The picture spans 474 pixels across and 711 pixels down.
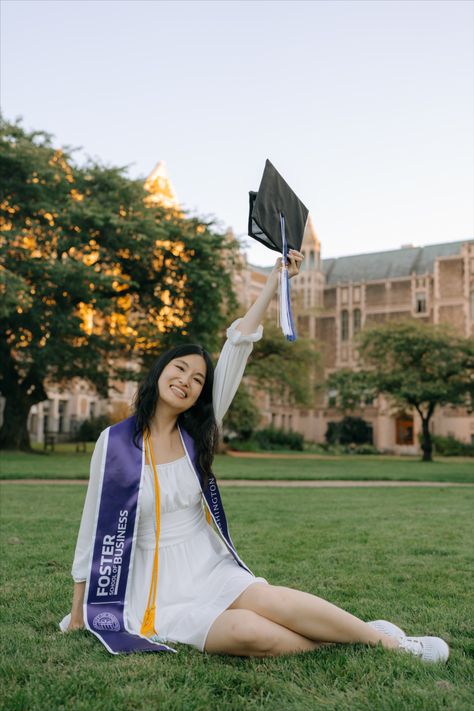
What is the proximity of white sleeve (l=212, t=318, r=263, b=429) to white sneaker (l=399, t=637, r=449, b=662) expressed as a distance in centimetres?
148

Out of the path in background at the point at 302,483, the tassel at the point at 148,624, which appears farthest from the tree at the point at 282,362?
the tassel at the point at 148,624

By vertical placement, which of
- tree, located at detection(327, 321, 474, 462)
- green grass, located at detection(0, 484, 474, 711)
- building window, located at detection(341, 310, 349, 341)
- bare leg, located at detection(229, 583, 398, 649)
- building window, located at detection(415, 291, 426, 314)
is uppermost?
Result: building window, located at detection(415, 291, 426, 314)

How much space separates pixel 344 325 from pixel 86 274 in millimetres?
37731

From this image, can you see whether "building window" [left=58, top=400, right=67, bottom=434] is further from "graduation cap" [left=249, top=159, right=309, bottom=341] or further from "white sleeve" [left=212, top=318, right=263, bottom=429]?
"white sleeve" [left=212, top=318, right=263, bottom=429]

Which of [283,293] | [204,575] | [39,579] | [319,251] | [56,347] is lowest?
[39,579]

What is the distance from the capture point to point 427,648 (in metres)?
3.64

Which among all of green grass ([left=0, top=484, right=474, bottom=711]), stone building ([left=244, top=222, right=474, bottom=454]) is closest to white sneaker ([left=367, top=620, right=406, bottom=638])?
green grass ([left=0, top=484, right=474, bottom=711])

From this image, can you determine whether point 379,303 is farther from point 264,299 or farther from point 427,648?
point 427,648

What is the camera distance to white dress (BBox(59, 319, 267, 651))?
3668 mm

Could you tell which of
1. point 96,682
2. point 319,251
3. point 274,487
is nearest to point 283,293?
point 96,682

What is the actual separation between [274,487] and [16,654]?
41.4 ft

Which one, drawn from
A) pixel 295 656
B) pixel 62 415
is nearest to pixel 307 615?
pixel 295 656

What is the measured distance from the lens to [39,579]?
5.76 m

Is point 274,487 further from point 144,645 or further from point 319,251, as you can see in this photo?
point 319,251
